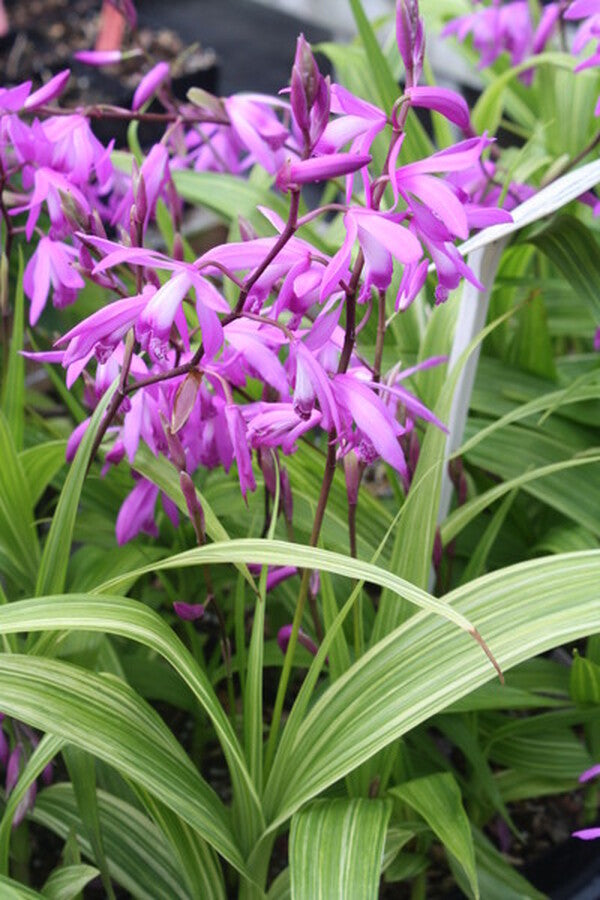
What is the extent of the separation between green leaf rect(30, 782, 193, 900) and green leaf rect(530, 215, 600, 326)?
48 cm

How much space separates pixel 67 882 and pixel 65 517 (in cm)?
22

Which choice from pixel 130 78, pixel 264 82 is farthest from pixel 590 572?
pixel 264 82

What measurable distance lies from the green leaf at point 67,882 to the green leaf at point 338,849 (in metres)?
0.13

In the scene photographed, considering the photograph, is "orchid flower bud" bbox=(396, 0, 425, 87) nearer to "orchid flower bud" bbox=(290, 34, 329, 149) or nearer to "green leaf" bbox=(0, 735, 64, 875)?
"orchid flower bud" bbox=(290, 34, 329, 149)

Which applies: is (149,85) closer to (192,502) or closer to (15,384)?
(15,384)

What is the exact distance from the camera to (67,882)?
70 cm

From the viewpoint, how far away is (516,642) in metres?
0.63

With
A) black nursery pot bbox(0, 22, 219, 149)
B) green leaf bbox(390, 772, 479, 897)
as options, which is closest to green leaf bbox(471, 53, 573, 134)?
green leaf bbox(390, 772, 479, 897)

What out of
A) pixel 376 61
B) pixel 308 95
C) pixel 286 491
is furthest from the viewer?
pixel 376 61

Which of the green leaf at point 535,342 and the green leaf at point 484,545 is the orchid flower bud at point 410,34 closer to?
the green leaf at point 484,545

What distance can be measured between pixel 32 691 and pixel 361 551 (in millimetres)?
311

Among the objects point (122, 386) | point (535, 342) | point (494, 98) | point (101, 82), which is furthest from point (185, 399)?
point (101, 82)

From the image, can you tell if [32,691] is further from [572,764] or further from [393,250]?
[572,764]

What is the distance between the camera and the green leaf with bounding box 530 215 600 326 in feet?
2.80
